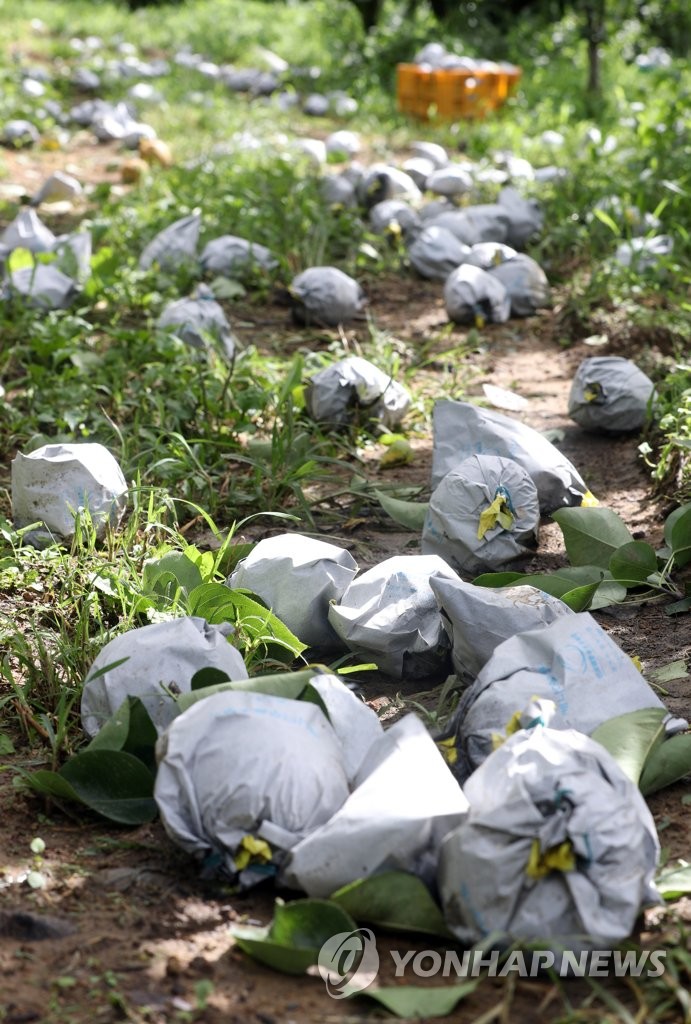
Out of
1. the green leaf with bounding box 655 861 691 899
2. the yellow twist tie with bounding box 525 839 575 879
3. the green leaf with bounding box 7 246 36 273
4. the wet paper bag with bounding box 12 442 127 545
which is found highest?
the yellow twist tie with bounding box 525 839 575 879

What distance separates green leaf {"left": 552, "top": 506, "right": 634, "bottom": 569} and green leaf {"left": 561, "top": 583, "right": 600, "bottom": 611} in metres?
0.26

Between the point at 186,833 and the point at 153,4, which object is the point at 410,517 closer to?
the point at 186,833

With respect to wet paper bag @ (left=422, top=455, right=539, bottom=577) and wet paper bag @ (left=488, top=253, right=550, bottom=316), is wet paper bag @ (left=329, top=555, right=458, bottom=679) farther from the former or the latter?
wet paper bag @ (left=488, top=253, right=550, bottom=316)

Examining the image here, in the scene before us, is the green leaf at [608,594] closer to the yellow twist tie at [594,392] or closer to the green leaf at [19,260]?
the yellow twist tie at [594,392]

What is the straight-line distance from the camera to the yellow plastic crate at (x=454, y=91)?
6922 mm

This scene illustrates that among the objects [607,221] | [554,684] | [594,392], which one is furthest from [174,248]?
[554,684]

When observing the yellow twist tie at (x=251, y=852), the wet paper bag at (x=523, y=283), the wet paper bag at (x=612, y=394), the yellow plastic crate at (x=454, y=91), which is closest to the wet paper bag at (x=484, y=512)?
the wet paper bag at (x=612, y=394)

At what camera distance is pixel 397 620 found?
2.06 m

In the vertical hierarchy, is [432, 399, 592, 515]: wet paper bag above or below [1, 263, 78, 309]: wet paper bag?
above

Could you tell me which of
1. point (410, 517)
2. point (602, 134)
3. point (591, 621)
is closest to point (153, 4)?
point (602, 134)

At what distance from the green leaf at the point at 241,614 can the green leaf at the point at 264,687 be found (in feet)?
1.02

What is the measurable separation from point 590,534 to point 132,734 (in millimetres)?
1099

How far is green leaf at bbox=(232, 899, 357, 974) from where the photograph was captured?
1.44 meters

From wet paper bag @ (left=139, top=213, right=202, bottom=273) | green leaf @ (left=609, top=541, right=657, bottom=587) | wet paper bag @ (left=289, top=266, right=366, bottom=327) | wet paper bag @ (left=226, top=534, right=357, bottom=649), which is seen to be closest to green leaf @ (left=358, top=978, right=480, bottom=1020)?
wet paper bag @ (left=226, top=534, right=357, bottom=649)
